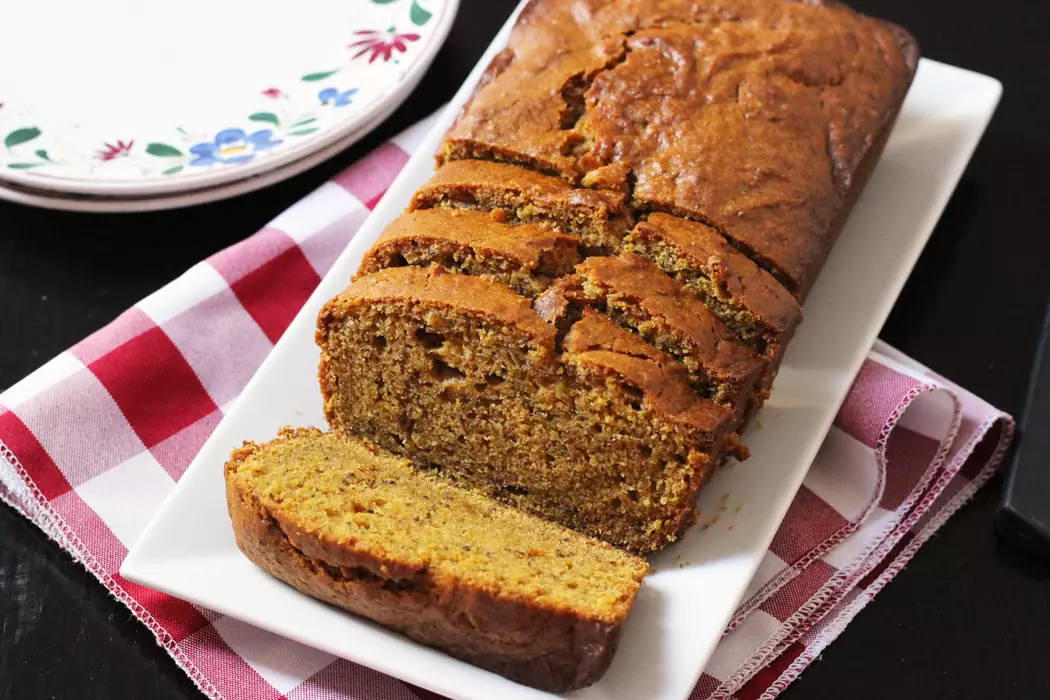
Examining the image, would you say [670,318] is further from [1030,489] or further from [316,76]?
[316,76]

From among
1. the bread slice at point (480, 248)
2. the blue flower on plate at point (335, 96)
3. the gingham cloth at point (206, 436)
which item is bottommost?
the gingham cloth at point (206, 436)

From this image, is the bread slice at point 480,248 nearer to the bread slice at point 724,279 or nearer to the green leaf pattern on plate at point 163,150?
the bread slice at point 724,279

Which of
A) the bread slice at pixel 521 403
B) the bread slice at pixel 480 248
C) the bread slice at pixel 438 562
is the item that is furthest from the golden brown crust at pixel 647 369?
the bread slice at pixel 438 562

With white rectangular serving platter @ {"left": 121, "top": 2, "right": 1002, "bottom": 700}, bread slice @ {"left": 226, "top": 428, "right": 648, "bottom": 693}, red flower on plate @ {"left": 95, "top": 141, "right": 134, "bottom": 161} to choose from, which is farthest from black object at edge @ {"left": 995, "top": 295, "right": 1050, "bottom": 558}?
red flower on plate @ {"left": 95, "top": 141, "right": 134, "bottom": 161}

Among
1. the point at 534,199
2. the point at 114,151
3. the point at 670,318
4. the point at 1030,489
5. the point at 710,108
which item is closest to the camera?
the point at 670,318

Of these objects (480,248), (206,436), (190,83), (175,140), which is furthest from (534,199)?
A: (190,83)
